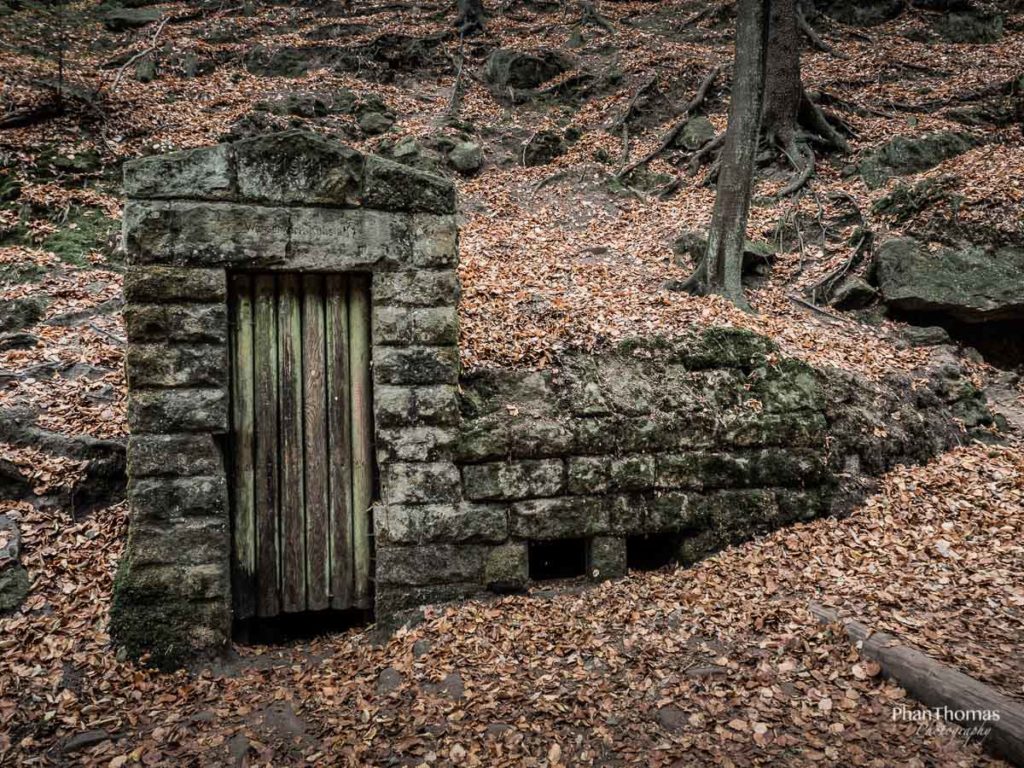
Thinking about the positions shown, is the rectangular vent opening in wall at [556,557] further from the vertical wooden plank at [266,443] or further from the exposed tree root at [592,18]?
the exposed tree root at [592,18]

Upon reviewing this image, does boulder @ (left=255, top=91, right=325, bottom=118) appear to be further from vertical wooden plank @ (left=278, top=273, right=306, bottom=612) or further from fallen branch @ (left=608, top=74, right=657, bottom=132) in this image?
vertical wooden plank @ (left=278, top=273, right=306, bottom=612)

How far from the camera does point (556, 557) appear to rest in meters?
5.15

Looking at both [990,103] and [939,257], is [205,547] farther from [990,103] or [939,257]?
[990,103]

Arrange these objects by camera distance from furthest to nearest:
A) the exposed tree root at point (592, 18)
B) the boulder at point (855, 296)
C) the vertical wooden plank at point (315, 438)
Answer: the exposed tree root at point (592, 18) < the boulder at point (855, 296) < the vertical wooden plank at point (315, 438)

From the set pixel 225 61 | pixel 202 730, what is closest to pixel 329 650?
pixel 202 730

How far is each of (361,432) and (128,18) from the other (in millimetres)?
16615

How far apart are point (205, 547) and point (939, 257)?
8.70m

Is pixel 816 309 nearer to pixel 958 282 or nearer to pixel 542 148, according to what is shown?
pixel 958 282

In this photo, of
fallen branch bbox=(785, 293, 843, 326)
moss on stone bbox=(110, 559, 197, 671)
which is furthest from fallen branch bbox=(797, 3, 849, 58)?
moss on stone bbox=(110, 559, 197, 671)

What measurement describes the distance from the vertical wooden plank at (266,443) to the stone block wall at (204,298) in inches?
9.5

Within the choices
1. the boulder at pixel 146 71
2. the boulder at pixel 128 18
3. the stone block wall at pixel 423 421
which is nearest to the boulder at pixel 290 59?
the boulder at pixel 146 71

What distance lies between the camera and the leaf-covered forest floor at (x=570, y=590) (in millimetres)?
3314

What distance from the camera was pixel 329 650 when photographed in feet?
14.0

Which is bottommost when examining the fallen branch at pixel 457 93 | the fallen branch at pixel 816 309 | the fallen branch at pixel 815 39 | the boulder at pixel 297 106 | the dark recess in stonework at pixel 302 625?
the dark recess in stonework at pixel 302 625
